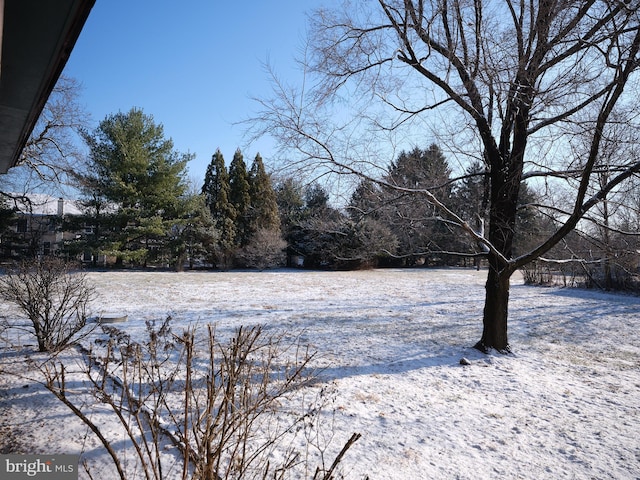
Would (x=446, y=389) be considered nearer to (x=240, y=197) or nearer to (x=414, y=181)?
(x=414, y=181)

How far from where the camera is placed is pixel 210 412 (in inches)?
53.0

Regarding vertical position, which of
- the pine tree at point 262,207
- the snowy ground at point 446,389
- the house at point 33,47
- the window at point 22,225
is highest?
the pine tree at point 262,207

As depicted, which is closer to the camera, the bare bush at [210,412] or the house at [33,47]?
the house at [33,47]

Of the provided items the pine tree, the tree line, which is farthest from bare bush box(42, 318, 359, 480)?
the pine tree

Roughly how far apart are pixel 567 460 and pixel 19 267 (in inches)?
266

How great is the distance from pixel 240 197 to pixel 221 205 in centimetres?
166

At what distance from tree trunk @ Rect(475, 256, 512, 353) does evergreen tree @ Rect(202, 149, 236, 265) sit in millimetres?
20036

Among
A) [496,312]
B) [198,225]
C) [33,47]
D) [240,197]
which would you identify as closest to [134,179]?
[198,225]

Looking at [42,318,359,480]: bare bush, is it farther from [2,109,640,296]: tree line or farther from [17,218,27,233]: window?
[17,218,27,233]: window

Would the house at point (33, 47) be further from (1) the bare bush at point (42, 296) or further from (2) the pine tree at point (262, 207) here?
(2) the pine tree at point (262, 207)

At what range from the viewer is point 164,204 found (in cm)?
2161

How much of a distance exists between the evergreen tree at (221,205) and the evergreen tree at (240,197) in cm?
38

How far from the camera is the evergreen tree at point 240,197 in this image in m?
25.8

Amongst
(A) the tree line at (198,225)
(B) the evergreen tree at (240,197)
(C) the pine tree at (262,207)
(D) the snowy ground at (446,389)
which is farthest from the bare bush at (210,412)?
(B) the evergreen tree at (240,197)
